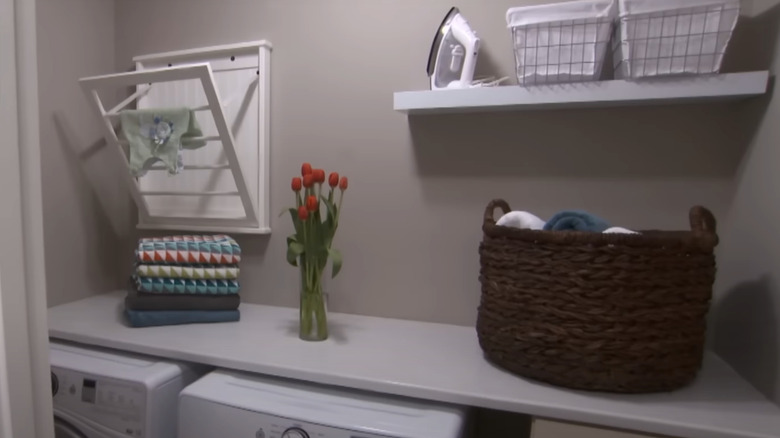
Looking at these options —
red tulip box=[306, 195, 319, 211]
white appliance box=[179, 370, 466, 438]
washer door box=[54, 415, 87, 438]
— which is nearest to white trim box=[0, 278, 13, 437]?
white appliance box=[179, 370, 466, 438]

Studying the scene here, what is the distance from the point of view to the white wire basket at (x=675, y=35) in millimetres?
961

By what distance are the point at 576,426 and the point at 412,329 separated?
1.99ft

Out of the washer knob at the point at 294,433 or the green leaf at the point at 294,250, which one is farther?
the green leaf at the point at 294,250

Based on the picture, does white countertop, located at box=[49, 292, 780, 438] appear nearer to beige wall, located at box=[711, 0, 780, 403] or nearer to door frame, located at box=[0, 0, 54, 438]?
beige wall, located at box=[711, 0, 780, 403]

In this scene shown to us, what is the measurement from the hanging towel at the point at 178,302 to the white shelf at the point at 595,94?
879 millimetres

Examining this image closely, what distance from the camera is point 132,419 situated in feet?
3.43

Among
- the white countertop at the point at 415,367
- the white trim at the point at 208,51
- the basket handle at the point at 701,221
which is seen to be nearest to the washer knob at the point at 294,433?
the white countertop at the point at 415,367

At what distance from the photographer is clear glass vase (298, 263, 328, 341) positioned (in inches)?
48.9

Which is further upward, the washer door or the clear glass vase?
the clear glass vase

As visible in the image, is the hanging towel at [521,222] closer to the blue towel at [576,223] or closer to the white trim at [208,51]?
the blue towel at [576,223]

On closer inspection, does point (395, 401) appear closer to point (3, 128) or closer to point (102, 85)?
point (3, 128)

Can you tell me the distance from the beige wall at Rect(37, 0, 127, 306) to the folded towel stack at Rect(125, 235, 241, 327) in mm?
487

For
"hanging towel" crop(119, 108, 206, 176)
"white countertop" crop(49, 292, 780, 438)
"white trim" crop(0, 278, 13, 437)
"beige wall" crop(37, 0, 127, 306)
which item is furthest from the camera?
"beige wall" crop(37, 0, 127, 306)

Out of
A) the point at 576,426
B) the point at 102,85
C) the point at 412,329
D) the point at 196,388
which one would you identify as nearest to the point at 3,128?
the point at 196,388
